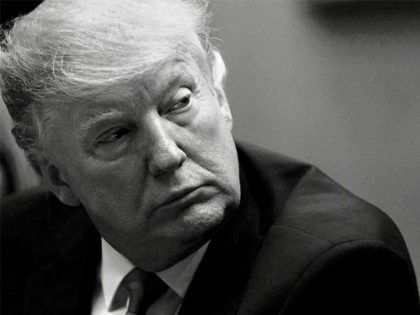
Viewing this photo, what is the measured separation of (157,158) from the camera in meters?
1.25

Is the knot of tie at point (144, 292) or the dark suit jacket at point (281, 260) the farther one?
the knot of tie at point (144, 292)

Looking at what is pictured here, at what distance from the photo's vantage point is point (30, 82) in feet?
4.42

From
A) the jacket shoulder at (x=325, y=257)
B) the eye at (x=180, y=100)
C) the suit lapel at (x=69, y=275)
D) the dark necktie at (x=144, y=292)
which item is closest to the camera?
the jacket shoulder at (x=325, y=257)

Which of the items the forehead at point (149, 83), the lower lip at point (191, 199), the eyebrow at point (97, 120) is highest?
the forehead at point (149, 83)

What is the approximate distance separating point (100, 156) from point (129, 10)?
0.26 metres

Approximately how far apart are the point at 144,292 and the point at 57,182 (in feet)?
0.91

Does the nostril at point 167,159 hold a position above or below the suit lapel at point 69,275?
above

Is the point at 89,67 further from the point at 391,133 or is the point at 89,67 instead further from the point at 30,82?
the point at 391,133

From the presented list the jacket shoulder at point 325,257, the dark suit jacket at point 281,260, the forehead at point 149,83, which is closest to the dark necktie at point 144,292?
the dark suit jacket at point 281,260

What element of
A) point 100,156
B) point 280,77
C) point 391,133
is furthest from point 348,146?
point 100,156

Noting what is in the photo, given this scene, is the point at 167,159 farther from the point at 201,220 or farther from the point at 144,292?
the point at 144,292

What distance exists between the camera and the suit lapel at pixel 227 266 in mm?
1302

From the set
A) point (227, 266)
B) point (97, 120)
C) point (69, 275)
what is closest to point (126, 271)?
point (69, 275)

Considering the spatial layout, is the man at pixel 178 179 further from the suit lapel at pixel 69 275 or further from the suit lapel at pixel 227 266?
the suit lapel at pixel 69 275
